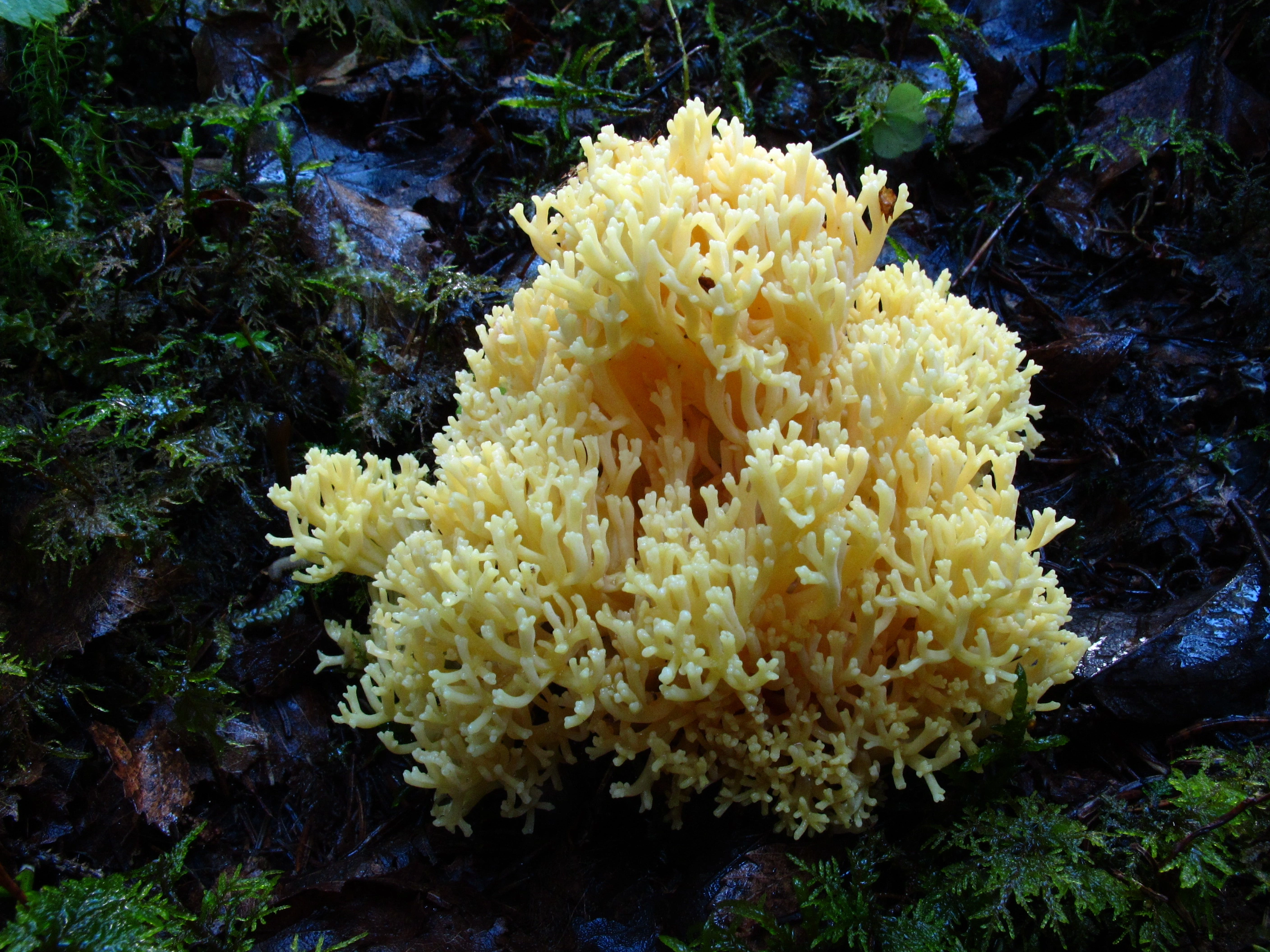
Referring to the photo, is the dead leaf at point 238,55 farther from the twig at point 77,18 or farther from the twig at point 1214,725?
the twig at point 1214,725

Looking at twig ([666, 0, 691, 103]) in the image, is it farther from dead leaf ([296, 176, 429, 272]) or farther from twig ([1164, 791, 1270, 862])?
twig ([1164, 791, 1270, 862])

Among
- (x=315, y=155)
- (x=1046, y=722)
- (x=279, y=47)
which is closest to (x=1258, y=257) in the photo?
(x=1046, y=722)

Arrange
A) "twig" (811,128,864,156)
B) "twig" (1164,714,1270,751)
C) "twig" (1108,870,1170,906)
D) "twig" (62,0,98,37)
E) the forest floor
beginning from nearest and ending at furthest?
"twig" (1108,870,1170,906) < the forest floor < "twig" (1164,714,1270,751) < "twig" (62,0,98,37) < "twig" (811,128,864,156)

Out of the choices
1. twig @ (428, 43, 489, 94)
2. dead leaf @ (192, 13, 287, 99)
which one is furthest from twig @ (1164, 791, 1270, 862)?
dead leaf @ (192, 13, 287, 99)

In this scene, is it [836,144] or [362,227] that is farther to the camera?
[836,144]

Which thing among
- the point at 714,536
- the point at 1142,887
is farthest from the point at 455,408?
the point at 1142,887

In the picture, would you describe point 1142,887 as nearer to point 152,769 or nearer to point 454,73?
point 152,769

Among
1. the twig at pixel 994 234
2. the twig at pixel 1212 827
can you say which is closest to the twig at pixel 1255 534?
the twig at pixel 1212 827
